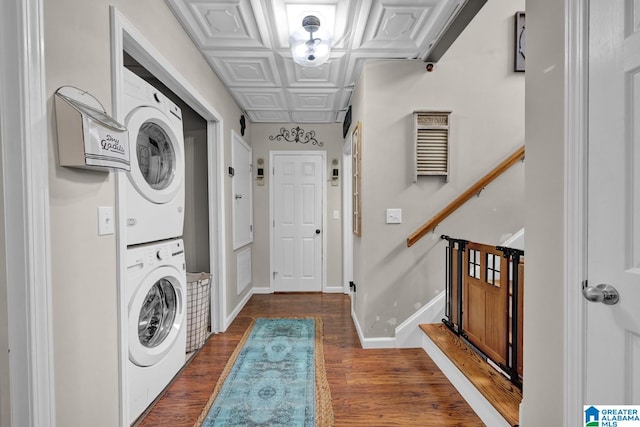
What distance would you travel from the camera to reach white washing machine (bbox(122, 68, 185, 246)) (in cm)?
164

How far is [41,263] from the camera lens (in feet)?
3.23


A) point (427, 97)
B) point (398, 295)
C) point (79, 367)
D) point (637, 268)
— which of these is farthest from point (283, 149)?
point (637, 268)

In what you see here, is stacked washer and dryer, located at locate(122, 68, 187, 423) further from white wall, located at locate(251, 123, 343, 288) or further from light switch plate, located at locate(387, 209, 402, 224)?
white wall, located at locate(251, 123, 343, 288)

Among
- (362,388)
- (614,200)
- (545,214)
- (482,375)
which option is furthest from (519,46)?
(362,388)

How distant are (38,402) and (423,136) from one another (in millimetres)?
2694

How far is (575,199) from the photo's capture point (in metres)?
0.98

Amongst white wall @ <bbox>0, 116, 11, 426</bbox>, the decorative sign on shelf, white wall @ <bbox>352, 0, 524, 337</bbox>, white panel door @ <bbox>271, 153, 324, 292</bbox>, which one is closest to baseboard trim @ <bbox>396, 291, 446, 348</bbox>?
white wall @ <bbox>352, 0, 524, 337</bbox>

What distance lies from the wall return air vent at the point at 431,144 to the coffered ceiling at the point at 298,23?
1.61ft

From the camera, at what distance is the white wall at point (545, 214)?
1.06 meters

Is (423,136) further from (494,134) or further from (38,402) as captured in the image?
(38,402)

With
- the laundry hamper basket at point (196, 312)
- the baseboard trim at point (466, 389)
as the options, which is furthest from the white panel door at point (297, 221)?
the baseboard trim at point (466, 389)

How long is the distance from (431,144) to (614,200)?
5.87ft

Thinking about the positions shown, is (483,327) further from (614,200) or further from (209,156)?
(209,156)

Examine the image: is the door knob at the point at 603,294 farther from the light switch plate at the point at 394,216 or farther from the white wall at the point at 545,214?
the light switch plate at the point at 394,216
